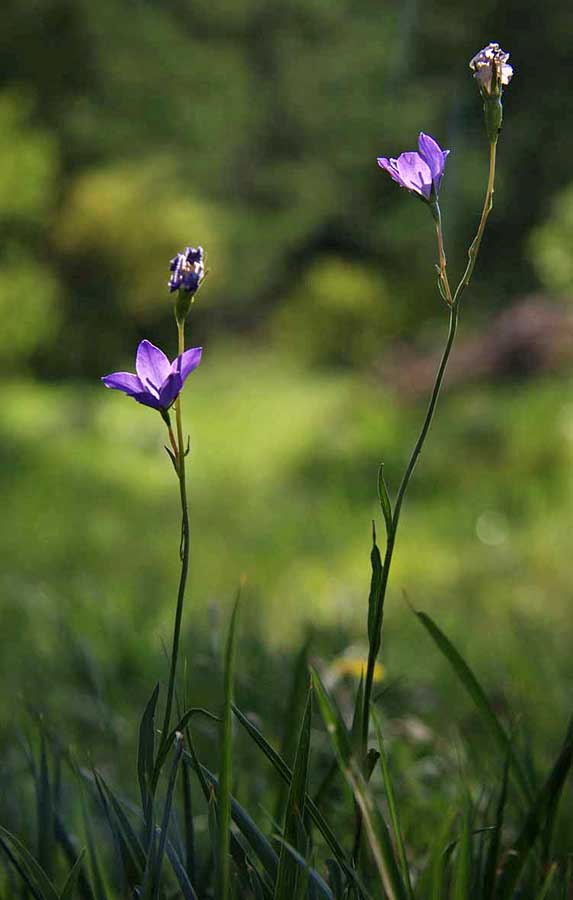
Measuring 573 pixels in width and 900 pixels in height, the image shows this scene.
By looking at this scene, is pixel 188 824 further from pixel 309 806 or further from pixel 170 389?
pixel 170 389

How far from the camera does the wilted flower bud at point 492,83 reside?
12.9 inches

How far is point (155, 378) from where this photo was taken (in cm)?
34

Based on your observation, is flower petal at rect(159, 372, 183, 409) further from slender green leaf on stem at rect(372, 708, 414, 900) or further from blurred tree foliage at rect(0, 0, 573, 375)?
blurred tree foliage at rect(0, 0, 573, 375)

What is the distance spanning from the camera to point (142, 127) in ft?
19.6

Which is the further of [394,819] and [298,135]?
[298,135]

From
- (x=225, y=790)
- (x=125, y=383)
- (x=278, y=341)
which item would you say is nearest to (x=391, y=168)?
(x=125, y=383)

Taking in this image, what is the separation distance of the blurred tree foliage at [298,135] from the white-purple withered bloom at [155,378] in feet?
15.0

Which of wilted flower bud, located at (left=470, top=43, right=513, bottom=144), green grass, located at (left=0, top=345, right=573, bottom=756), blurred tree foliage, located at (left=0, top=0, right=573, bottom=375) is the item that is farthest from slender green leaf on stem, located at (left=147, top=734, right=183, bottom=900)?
blurred tree foliage, located at (left=0, top=0, right=573, bottom=375)

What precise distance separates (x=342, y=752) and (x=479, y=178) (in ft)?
21.0

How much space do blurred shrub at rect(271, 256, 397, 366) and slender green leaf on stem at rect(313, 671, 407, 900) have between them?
214 inches

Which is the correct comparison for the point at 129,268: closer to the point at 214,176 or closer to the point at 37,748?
the point at 214,176

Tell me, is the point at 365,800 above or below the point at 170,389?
below

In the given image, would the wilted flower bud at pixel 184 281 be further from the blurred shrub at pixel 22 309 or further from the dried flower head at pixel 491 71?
the blurred shrub at pixel 22 309

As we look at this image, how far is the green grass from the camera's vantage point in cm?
127
